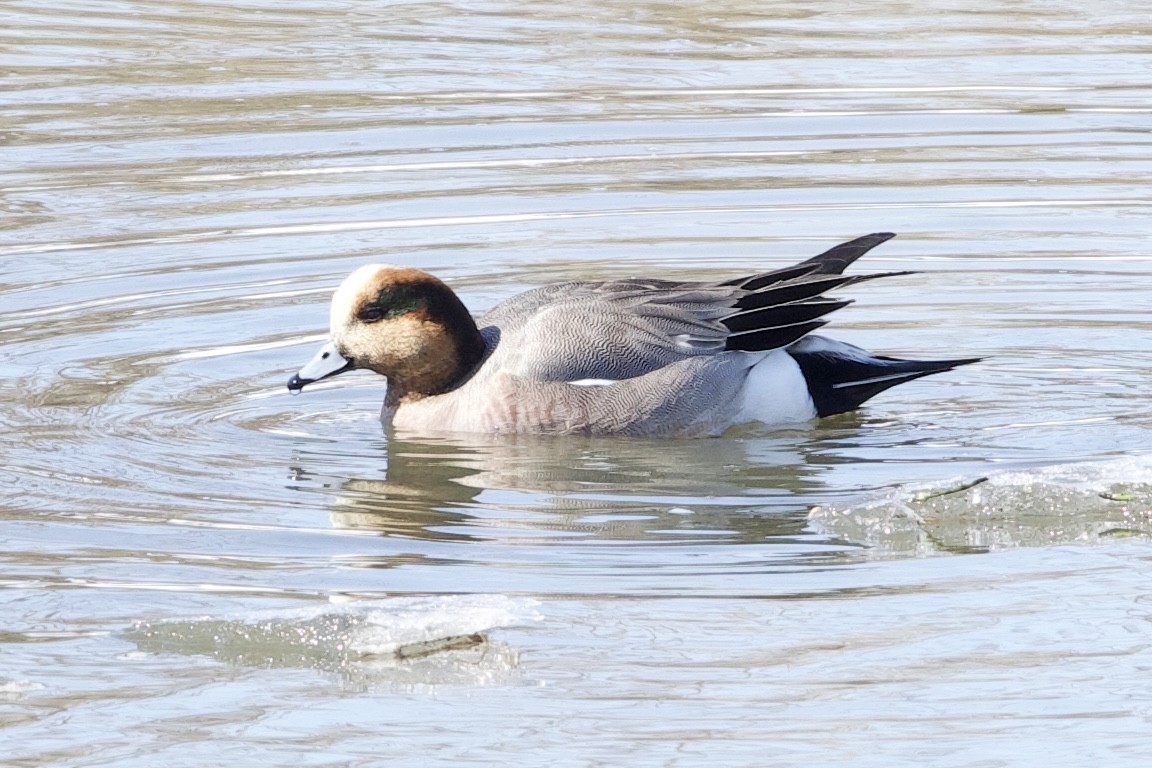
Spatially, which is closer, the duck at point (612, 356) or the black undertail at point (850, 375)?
the duck at point (612, 356)

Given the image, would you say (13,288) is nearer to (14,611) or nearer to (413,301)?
(413,301)

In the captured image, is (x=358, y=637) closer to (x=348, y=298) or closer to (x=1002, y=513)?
(x=1002, y=513)

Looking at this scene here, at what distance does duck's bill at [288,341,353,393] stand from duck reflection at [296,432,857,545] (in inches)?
12.4

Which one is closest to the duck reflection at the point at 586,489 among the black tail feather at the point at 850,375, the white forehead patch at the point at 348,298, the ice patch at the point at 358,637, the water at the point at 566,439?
the water at the point at 566,439

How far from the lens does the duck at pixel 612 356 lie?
22.5 feet

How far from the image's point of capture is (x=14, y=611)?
4.92 metres

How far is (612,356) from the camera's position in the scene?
6875 millimetres

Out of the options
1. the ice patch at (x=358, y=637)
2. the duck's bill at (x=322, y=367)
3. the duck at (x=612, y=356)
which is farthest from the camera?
the duck's bill at (x=322, y=367)

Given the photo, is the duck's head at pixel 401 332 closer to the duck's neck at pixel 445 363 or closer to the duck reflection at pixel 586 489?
the duck's neck at pixel 445 363

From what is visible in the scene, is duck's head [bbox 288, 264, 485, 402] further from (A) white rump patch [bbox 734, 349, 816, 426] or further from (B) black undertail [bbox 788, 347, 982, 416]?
(B) black undertail [bbox 788, 347, 982, 416]

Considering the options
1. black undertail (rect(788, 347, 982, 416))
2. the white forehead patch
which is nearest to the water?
black undertail (rect(788, 347, 982, 416))

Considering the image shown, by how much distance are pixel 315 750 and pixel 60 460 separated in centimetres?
265

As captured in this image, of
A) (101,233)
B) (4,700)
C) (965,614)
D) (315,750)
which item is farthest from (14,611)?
(101,233)

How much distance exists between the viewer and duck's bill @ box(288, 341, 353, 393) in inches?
274
